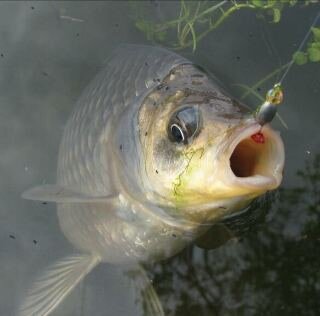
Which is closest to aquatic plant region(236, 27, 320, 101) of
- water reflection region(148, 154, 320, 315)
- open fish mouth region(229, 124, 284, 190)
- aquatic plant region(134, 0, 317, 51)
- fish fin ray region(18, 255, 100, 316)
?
aquatic plant region(134, 0, 317, 51)

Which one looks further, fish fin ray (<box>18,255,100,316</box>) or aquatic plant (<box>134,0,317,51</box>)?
aquatic plant (<box>134,0,317,51</box>)

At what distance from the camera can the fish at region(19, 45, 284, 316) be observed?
1.94 meters

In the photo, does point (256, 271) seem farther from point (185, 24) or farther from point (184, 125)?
point (185, 24)

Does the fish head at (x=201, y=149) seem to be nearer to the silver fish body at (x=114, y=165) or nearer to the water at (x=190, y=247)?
the silver fish body at (x=114, y=165)

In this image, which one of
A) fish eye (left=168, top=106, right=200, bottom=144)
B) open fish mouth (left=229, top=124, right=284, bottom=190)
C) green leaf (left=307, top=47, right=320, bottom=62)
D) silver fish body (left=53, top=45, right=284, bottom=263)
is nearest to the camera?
open fish mouth (left=229, top=124, right=284, bottom=190)

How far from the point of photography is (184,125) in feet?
6.98

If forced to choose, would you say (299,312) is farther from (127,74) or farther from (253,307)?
(127,74)

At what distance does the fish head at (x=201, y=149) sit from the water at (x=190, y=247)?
70 cm

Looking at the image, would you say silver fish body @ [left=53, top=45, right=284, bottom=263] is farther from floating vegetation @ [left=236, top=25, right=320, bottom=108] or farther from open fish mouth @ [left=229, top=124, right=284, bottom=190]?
floating vegetation @ [left=236, top=25, right=320, bottom=108]

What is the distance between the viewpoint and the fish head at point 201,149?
Answer: 74.6 inches

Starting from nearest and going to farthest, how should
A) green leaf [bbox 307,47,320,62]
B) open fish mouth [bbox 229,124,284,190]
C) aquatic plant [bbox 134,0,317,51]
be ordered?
1. open fish mouth [bbox 229,124,284,190]
2. green leaf [bbox 307,47,320,62]
3. aquatic plant [bbox 134,0,317,51]

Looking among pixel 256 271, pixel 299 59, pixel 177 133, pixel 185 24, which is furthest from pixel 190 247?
pixel 185 24

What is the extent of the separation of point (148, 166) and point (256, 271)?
951mm

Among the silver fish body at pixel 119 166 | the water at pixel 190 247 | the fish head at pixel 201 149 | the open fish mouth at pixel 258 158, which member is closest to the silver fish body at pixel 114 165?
the silver fish body at pixel 119 166
